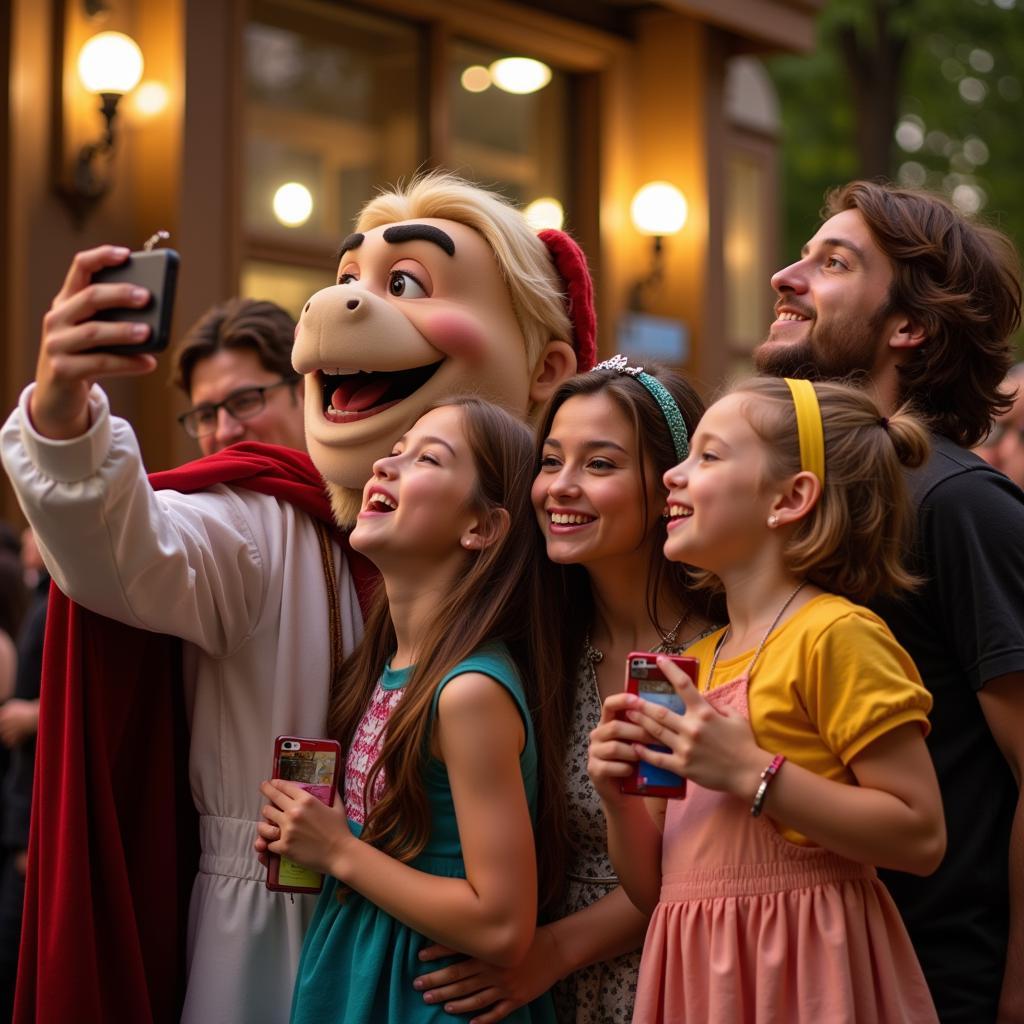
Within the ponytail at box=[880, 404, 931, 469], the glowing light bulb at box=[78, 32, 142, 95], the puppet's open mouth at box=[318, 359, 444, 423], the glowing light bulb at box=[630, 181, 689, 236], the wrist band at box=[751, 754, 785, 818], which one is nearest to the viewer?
the wrist band at box=[751, 754, 785, 818]

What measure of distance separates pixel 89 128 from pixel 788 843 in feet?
17.3

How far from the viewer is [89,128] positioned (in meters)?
6.46

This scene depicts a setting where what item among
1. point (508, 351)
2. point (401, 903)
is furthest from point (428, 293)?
point (401, 903)

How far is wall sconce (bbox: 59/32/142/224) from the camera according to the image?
6266 millimetres

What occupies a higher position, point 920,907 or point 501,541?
point 501,541

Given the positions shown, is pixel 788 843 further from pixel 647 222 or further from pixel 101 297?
pixel 647 222

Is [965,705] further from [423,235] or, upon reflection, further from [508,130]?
[508,130]

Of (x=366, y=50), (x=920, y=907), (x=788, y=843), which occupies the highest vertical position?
(x=366, y=50)

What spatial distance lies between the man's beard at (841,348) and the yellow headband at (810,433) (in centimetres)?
46

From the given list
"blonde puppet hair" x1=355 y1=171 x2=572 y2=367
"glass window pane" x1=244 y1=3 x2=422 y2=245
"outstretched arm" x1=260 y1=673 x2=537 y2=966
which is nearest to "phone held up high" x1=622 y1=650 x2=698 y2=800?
"outstretched arm" x1=260 y1=673 x2=537 y2=966

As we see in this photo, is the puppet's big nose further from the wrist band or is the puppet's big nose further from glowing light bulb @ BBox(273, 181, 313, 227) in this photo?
glowing light bulb @ BBox(273, 181, 313, 227)

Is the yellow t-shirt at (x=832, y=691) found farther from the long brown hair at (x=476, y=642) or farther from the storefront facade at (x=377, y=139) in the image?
the storefront facade at (x=377, y=139)

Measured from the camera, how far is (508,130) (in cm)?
857

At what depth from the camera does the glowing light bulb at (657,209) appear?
28.8 feet
